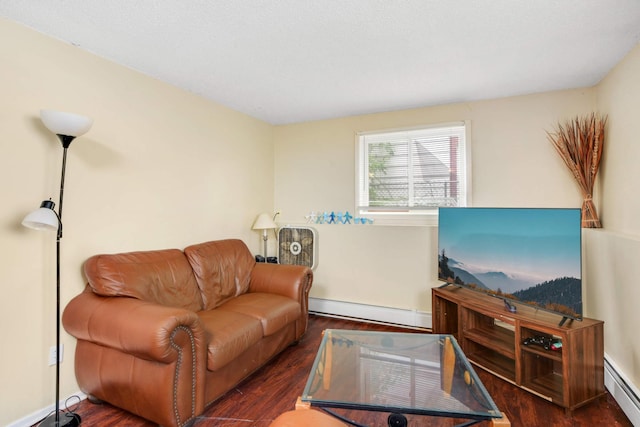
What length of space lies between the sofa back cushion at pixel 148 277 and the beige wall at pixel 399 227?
1.60 m

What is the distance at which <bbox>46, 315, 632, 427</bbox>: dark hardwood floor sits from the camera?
5.76ft

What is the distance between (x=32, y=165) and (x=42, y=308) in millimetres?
860

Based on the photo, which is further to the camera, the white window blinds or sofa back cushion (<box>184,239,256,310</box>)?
the white window blinds

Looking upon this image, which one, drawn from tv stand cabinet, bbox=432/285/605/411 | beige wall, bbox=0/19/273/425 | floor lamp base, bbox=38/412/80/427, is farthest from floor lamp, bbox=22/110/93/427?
tv stand cabinet, bbox=432/285/605/411

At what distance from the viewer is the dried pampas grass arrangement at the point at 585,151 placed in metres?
2.37

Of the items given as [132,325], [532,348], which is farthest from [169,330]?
[532,348]

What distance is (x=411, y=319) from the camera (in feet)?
10.3

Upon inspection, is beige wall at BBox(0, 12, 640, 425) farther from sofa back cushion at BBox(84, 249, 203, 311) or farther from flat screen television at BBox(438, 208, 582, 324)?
Result: flat screen television at BBox(438, 208, 582, 324)

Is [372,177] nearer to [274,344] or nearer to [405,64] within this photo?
[405,64]

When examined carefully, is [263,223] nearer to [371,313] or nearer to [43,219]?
[371,313]

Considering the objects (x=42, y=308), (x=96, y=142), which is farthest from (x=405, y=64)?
(x=42, y=308)

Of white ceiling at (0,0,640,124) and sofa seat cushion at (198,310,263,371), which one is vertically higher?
white ceiling at (0,0,640,124)

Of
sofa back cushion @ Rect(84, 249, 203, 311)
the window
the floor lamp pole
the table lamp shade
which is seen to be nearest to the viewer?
the floor lamp pole

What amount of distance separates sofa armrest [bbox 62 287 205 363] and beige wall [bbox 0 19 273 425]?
20 centimetres
